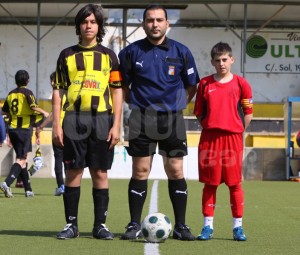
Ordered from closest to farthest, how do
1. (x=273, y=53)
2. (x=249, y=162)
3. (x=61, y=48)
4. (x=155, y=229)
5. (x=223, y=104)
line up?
(x=155, y=229) → (x=223, y=104) → (x=249, y=162) → (x=61, y=48) → (x=273, y=53)

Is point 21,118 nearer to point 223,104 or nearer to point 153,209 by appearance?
point 153,209

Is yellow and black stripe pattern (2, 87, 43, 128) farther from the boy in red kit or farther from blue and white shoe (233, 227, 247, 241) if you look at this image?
blue and white shoe (233, 227, 247, 241)

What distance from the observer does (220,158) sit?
7184mm

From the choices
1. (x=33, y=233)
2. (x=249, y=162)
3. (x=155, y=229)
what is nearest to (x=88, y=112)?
(x=155, y=229)

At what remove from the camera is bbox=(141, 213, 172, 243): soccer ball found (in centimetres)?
673

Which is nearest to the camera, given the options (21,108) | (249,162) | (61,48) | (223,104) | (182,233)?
(182,233)

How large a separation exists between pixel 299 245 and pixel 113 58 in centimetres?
216

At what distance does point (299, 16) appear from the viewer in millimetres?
31000

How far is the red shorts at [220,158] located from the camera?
282 inches

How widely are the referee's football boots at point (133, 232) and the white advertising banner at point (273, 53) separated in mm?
25263

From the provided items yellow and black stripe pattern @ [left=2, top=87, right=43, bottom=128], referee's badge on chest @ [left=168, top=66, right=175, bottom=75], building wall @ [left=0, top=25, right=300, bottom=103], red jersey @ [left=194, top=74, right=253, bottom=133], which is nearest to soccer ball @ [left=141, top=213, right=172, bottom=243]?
red jersey @ [left=194, top=74, right=253, bottom=133]

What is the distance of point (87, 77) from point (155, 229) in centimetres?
137

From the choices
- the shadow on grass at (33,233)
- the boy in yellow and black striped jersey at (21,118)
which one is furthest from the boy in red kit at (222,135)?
the boy in yellow and black striped jersey at (21,118)

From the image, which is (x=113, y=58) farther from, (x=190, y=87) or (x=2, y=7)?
(x=2, y=7)
